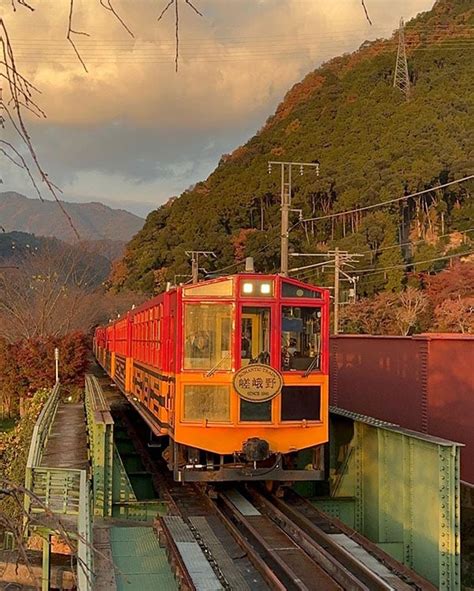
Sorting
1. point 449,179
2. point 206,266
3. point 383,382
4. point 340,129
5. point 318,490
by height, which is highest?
point 340,129

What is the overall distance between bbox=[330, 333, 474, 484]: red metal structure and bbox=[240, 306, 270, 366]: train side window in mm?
2385

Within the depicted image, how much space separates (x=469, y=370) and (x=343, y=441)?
2.36 meters

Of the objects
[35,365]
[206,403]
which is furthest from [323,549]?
[35,365]

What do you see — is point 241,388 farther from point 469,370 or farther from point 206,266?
point 206,266

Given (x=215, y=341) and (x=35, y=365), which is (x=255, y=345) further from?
(x=35, y=365)

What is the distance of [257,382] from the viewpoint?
9508 millimetres

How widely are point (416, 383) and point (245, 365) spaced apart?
2.90m

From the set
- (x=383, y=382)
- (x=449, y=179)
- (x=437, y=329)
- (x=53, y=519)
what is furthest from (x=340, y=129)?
(x=53, y=519)

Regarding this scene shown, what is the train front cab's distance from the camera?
373 inches

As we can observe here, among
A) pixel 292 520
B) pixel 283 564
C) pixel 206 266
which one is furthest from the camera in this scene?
pixel 206 266

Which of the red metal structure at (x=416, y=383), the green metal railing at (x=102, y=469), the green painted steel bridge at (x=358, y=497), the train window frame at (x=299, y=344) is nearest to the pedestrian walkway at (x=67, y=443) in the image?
the green painted steel bridge at (x=358, y=497)

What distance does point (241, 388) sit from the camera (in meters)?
9.48

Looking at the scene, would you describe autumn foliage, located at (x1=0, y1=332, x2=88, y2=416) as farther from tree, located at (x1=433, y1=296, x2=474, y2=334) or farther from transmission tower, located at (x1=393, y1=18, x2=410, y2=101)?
transmission tower, located at (x1=393, y1=18, x2=410, y2=101)

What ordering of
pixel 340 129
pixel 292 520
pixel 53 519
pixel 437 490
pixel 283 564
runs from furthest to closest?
pixel 340 129, pixel 292 520, pixel 437 490, pixel 283 564, pixel 53 519
